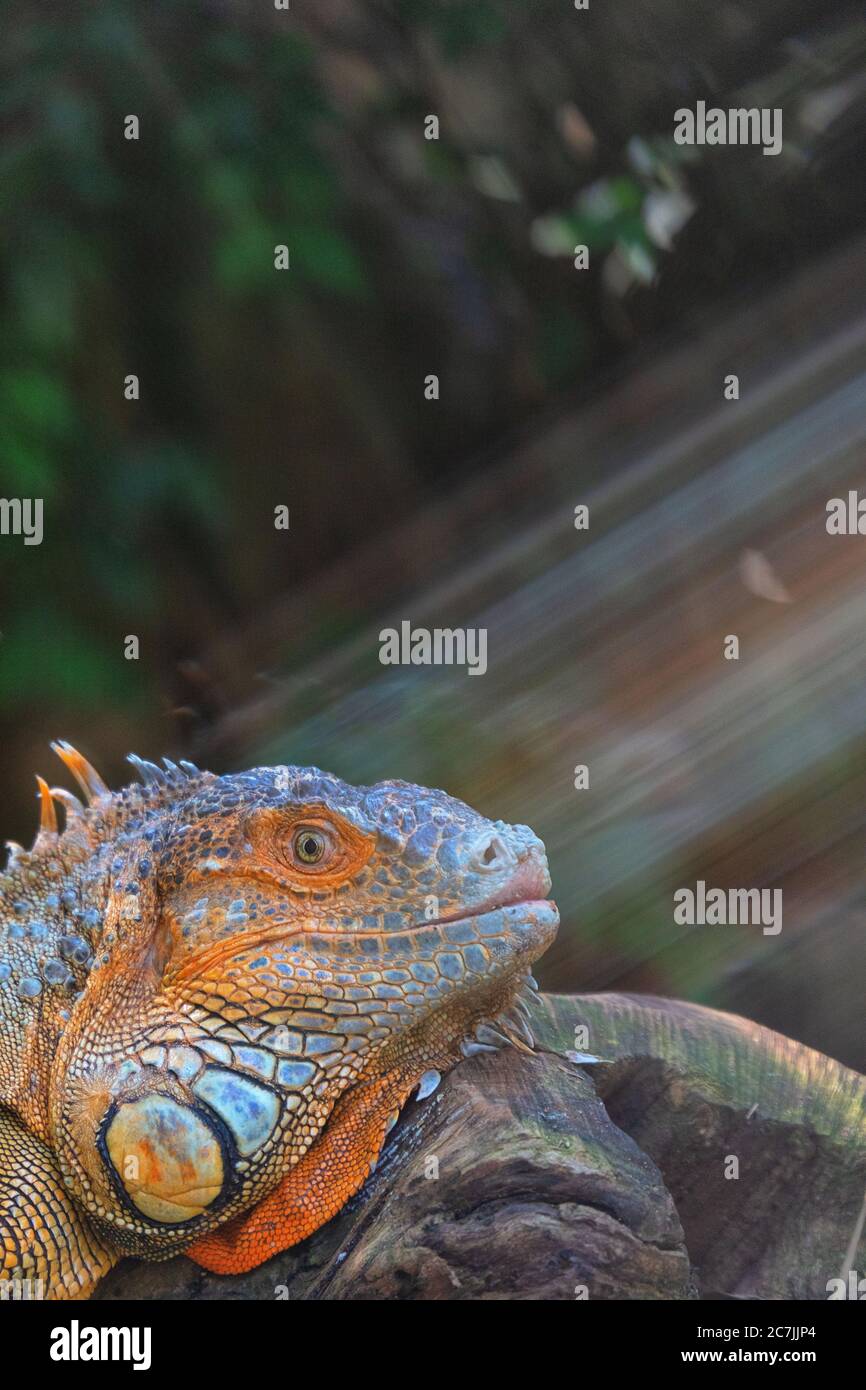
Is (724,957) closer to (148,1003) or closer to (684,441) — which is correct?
(684,441)

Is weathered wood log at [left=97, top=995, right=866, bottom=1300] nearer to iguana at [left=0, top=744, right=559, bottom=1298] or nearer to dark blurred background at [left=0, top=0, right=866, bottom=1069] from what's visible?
iguana at [left=0, top=744, right=559, bottom=1298]

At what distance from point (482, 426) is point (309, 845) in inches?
95.4

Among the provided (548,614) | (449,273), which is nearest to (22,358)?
(449,273)

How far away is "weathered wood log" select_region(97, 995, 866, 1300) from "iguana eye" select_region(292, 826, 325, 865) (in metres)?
0.47

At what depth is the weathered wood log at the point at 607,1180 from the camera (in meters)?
2.08

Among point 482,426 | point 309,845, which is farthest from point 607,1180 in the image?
point 482,426

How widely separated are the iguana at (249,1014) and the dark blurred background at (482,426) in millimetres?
1667

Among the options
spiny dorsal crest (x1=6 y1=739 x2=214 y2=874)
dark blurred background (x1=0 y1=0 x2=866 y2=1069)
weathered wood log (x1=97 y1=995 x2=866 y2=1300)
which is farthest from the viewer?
dark blurred background (x1=0 y1=0 x2=866 y2=1069)

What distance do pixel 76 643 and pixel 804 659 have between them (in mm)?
2301

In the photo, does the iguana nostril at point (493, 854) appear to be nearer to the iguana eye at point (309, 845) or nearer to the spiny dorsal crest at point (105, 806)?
the iguana eye at point (309, 845)

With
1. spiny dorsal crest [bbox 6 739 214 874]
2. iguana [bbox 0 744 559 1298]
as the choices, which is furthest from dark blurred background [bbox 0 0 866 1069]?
iguana [bbox 0 744 559 1298]

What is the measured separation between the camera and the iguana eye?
2.17 meters

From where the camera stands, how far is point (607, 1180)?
→ 209cm

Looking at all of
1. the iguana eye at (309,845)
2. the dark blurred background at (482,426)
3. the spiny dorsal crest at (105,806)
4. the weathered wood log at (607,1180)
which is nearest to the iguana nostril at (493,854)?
the iguana eye at (309,845)
